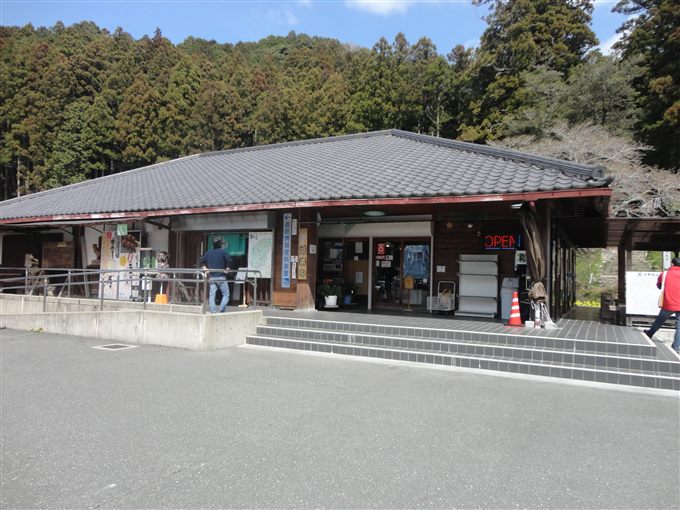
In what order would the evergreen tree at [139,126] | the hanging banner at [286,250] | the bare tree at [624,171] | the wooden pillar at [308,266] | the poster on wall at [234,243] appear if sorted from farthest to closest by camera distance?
the evergreen tree at [139,126] < the bare tree at [624,171] < the poster on wall at [234,243] < the hanging banner at [286,250] < the wooden pillar at [308,266]

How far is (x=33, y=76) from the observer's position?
3456 cm

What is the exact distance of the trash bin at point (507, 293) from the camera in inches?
404

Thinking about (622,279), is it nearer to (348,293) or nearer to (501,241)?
(501,241)

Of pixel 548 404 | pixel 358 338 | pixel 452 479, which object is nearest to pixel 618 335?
pixel 548 404

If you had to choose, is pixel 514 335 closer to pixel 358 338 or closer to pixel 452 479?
pixel 358 338

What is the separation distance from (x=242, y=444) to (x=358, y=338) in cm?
430

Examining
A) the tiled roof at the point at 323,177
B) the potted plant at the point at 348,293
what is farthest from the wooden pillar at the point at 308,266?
the potted plant at the point at 348,293

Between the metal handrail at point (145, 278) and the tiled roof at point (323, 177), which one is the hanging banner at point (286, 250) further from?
the tiled roof at point (323, 177)

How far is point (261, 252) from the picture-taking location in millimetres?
11656

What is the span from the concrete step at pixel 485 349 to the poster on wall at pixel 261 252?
2.81 metres

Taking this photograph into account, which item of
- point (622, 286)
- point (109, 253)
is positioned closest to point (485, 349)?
point (622, 286)

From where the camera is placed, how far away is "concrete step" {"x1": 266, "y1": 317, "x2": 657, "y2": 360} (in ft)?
21.6

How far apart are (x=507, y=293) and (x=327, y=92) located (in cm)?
2581

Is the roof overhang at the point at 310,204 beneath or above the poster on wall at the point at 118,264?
above
